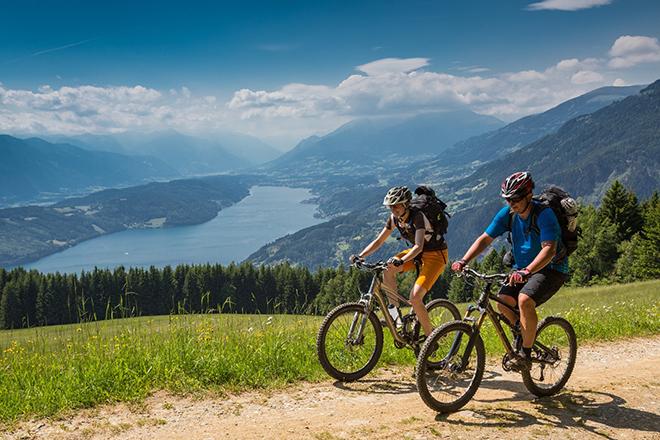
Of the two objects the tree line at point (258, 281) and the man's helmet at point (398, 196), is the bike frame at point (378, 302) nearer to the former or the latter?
the man's helmet at point (398, 196)

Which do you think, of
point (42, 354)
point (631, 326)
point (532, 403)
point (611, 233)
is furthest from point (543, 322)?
point (611, 233)

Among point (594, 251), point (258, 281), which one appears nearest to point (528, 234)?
point (594, 251)

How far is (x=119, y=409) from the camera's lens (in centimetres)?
593

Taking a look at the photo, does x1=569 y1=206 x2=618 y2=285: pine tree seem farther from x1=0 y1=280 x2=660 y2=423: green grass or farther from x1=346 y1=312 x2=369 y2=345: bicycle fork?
x1=346 y1=312 x2=369 y2=345: bicycle fork

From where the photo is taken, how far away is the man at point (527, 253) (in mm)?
5953

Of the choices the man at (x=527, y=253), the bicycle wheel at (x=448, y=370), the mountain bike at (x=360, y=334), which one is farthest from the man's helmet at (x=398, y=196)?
the bicycle wheel at (x=448, y=370)

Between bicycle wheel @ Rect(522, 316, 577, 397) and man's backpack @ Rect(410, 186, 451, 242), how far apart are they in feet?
6.38

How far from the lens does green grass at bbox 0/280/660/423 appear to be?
19.8 ft

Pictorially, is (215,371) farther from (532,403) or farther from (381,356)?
(532,403)

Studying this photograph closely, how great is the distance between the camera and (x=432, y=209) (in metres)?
7.45

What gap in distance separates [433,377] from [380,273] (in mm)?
1782

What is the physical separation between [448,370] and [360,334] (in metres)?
1.49

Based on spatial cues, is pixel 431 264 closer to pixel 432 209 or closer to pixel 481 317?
pixel 432 209

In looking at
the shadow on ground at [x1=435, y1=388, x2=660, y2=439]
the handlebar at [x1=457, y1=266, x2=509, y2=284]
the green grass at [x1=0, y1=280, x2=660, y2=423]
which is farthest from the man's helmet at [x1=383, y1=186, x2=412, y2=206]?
the shadow on ground at [x1=435, y1=388, x2=660, y2=439]
